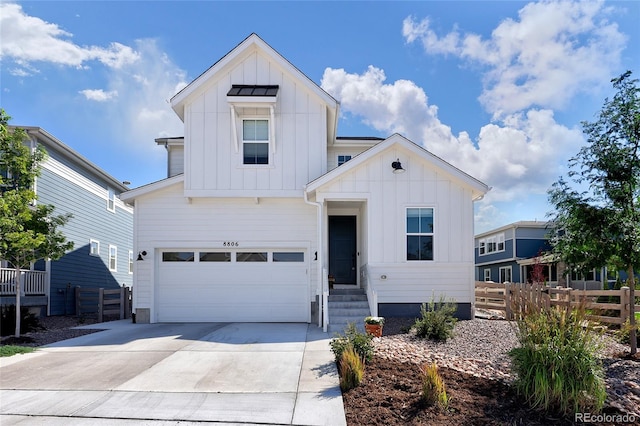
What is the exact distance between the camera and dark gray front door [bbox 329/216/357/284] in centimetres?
1460

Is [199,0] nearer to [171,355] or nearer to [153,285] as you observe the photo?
[153,285]

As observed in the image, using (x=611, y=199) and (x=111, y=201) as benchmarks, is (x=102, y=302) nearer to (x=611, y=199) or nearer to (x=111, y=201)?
(x=111, y=201)

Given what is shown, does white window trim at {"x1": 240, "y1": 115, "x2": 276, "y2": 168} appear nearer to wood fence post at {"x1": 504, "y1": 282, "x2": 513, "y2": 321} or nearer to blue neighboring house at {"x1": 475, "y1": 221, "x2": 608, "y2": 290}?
wood fence post at {"x1": 504, "y1": 282, "x2": 513, "y2": 321}

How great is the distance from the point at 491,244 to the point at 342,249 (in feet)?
81.6

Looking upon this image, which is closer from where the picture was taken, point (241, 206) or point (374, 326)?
point (374, 326)

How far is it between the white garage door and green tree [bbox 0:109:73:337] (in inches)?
126

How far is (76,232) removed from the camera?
61.5ft

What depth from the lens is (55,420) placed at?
5.38 meters

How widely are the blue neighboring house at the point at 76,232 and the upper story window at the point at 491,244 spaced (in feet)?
83.7

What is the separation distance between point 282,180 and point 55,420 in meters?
9.27

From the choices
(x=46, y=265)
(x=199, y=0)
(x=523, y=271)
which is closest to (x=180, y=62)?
(x=199, y=0)

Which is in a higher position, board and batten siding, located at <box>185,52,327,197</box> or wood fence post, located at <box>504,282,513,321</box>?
board and batten siding, located at <box>185,52,327,197</box>

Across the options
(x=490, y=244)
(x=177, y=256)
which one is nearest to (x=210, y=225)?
(x=177, y=256)

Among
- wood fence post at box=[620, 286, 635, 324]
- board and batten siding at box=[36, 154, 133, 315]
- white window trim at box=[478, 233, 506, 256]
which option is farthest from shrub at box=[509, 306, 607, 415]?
white window trim at box=[478, 233, 506, 256]
